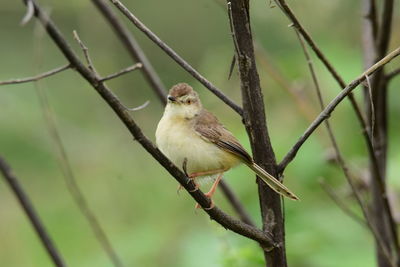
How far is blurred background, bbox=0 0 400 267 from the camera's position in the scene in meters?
4.00

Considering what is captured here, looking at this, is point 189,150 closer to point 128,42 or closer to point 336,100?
point 128,42

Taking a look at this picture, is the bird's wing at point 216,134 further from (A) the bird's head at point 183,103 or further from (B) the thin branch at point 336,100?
(B) the thin branch at point 336,100

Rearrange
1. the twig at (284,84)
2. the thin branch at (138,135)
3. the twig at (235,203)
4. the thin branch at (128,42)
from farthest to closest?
the twig at (284,84), the thin branch at (128,42), the twig at (235,203), the thin branch at (138,135)

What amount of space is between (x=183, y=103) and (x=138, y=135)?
172 cm

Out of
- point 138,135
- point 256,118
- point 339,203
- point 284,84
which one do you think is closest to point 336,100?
point 256,118

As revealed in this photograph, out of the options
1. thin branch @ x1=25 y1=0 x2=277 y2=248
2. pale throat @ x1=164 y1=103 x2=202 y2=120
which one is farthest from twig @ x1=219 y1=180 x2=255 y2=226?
thin branch @ x1=25 y1=0 x2=277 y2=248

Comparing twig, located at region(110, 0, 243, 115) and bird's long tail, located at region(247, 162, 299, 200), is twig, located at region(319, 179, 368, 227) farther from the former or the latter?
twig, located at region(110, 0, 243, 115)

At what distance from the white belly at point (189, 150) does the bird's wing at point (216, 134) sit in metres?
0.03

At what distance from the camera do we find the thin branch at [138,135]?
6.42 feet

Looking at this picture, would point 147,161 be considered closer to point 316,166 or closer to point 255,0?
point 255,0

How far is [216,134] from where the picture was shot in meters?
3.39

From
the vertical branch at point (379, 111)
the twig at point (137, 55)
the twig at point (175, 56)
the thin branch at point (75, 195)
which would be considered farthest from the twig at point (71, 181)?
the vertical branch at point (379, 111)

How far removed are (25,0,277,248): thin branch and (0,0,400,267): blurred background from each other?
2.55 feet

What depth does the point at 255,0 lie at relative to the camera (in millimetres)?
4984
